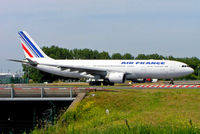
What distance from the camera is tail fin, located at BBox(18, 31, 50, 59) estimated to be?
6700 cm

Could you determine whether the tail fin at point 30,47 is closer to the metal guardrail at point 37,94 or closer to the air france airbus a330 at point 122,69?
the air france airbus a330 at point 122,69

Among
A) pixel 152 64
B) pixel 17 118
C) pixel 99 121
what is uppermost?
pixel 152 64

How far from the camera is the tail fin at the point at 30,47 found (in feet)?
220

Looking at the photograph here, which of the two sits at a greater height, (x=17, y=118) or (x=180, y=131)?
(x=180, y=131)

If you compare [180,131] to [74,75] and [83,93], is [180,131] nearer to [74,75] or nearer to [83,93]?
[83,93]

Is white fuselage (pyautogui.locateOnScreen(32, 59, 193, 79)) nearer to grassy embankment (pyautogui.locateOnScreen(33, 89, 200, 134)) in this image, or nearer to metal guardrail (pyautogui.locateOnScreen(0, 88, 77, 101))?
metal guardrail (pyautogui.locateOnScreen(0, 88, 77, 101))

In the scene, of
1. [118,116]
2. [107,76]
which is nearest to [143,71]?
A: [107,76]

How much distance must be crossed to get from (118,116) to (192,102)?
8.86 m

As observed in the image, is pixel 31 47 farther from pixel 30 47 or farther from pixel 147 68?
pixel 147 68

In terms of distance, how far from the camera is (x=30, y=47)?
67.2m

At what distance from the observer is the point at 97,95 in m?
32.5

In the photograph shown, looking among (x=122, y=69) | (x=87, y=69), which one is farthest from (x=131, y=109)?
(x=122, y=69)

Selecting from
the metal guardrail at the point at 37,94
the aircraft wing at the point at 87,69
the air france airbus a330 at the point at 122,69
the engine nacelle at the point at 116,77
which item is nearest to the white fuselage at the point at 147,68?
the air france airbus a330 at the point at 122,69

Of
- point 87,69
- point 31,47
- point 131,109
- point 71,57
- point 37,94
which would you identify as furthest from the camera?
point 71,57
